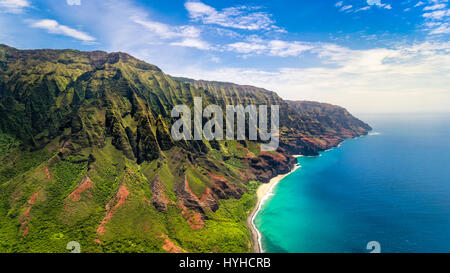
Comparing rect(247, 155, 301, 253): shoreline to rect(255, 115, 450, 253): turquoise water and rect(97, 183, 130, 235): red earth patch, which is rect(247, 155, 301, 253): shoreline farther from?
rect(97, 183, 130, 235): red earth patch

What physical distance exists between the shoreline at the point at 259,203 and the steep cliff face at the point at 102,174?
4056 millimetres

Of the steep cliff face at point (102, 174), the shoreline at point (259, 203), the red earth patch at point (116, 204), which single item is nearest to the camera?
the steep cliff face at point (102, 174)

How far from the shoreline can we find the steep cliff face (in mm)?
4056

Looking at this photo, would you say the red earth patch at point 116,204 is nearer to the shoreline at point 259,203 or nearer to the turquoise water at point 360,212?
the shoreline at point 259,203

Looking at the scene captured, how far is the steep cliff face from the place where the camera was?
7544 centimetres

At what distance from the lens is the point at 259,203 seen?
129000mm

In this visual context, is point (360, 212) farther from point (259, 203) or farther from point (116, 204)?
point (116, 204)

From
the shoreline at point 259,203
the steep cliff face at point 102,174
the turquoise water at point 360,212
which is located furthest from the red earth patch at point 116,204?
the turquoise water at point 360,212

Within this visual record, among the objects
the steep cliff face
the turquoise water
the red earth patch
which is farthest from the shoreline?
the red earth patch

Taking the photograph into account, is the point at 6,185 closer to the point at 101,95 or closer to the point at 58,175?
the point at 58,175

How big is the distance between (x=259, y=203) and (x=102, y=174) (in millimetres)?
82503

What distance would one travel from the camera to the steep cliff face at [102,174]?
75.4m

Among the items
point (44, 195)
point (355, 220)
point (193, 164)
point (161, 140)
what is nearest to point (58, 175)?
point (44, 195)

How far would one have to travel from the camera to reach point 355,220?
101562mm
